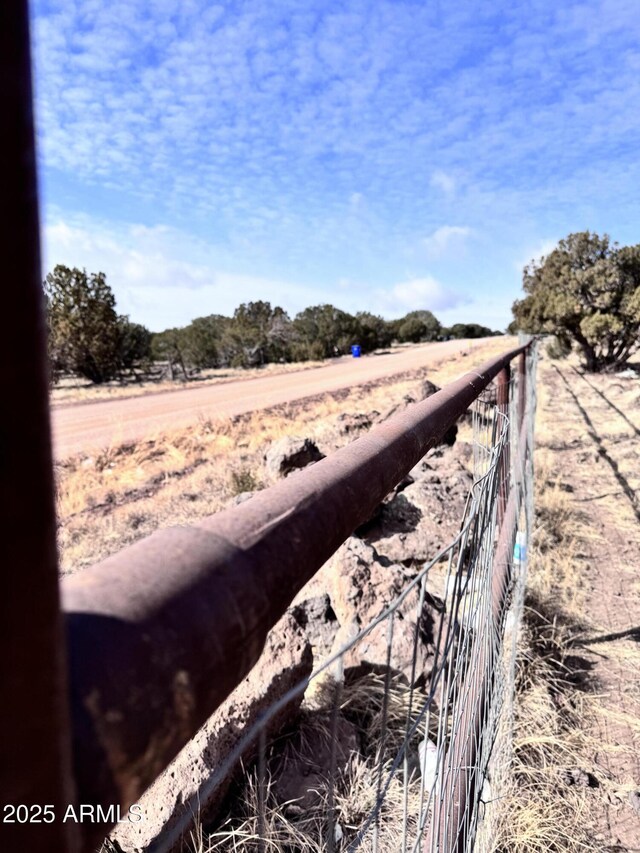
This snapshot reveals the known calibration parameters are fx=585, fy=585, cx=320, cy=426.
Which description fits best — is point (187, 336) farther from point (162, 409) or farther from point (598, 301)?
point (598, 301)

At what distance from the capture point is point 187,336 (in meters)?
47.7

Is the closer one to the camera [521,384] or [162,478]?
[521,384]

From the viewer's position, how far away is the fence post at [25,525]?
23 cm

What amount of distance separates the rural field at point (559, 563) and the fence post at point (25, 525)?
1981 mm

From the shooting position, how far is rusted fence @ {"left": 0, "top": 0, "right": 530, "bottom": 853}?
0.24 m

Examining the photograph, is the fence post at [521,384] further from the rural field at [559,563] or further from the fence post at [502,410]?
the rural field at [559,563]

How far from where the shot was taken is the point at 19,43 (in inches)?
9.4

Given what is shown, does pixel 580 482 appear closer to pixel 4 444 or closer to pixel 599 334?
pixel 4 444

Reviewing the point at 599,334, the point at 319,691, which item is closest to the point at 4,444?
the point at 319,691

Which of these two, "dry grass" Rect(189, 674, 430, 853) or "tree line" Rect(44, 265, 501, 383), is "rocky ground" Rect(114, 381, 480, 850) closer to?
"dry grass" Rect(189, 674, 430, 853)

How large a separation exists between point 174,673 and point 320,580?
366 cm

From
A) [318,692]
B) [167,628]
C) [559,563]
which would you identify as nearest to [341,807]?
[318,692]

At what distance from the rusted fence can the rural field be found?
6.17 ft

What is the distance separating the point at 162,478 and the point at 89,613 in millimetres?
10103
